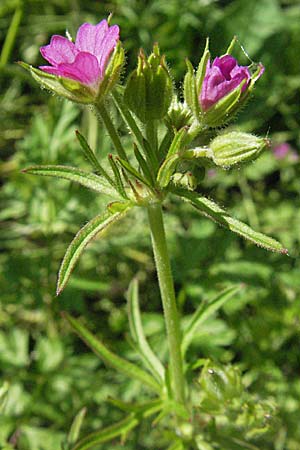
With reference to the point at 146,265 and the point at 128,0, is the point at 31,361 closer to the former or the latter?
the point at 146,265

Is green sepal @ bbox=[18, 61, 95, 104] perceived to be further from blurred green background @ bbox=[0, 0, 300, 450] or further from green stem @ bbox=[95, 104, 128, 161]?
blurred green background @ bbox=[0, 0, 300, 450]

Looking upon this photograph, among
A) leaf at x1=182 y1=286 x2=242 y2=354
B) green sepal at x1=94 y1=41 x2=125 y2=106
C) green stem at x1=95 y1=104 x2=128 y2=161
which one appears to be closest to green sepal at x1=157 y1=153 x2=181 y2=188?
green stem at x1=95 y1=104 x2=128 y2=161

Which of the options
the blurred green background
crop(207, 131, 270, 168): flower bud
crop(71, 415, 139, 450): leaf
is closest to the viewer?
crop(207, 131, 270, 168): flower bud

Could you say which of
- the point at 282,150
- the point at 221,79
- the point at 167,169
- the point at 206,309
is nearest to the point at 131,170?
the point at 167,169

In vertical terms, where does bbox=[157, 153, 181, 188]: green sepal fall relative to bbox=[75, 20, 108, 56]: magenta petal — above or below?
below

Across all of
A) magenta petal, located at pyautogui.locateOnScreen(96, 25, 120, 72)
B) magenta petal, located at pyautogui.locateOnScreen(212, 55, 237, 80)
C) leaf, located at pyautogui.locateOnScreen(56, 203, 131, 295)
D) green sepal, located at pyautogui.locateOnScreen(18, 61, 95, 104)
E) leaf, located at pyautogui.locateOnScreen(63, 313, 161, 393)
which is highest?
magenta petal, located at pyautogui.locateOnScreen(96, 25, 120, 72)

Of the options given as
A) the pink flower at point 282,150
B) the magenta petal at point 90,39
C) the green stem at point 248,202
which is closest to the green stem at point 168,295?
the magenta petal at point 90,39

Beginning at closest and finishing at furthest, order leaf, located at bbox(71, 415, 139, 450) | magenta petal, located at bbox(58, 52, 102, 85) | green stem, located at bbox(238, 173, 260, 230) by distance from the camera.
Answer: magenta petal, located at bbox(58, 52, 102, 85)
leaf, located at bbox(71, 415, 139, 450)
green stem, located at bbox(238, 173, 260, 230)

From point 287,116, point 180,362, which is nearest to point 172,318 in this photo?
point 180,362
